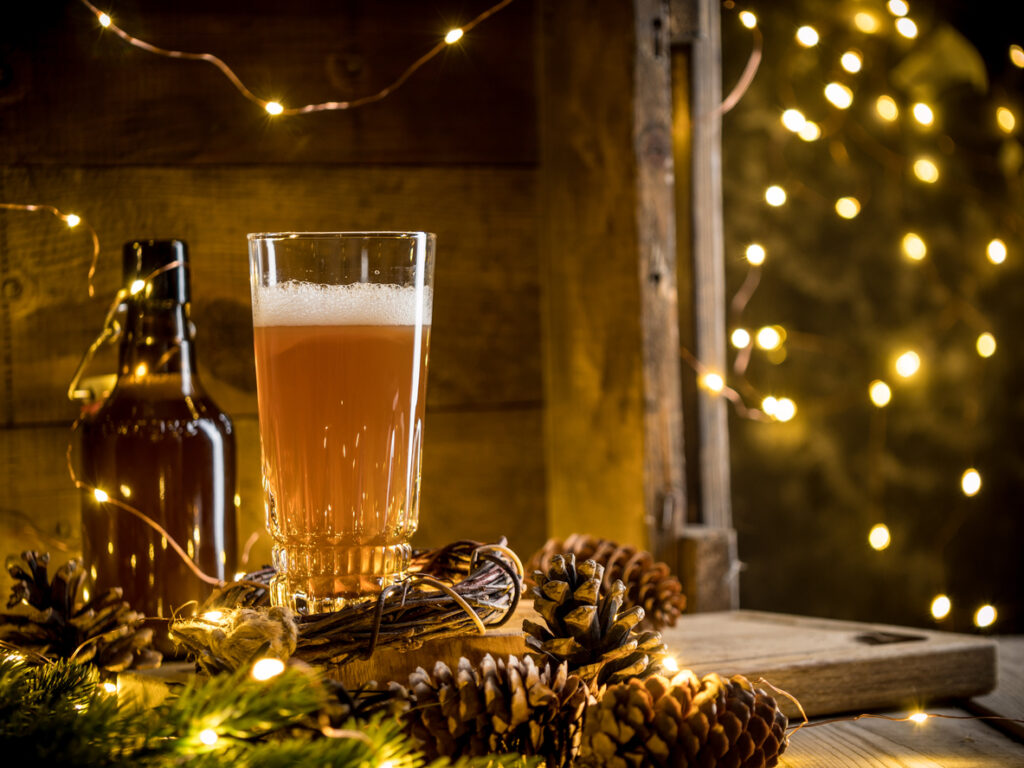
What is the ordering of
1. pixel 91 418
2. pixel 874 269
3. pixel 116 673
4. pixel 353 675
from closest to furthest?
1. pixel 353 675
2. pixel 116 673
3. pixel 91 418
4. pixel 874 269

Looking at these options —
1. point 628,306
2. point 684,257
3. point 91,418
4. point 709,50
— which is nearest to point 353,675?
point 91,418

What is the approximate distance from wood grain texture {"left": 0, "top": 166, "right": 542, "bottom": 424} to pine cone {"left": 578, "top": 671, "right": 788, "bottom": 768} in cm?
67

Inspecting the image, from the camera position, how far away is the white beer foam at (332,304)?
793 millimetres

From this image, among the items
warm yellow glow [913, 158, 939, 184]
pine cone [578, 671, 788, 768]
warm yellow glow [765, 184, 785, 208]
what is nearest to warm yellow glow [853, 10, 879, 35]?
warm yellow glow [913, 158, 939, 184]

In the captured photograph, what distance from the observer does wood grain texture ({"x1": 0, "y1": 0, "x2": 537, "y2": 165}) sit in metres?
1.15

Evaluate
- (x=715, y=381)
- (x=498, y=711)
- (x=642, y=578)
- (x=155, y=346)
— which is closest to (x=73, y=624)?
(x=155, y=346)

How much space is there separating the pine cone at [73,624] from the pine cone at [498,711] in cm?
32

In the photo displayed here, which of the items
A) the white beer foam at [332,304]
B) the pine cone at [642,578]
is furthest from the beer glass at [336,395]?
the pine cone at [642,578]

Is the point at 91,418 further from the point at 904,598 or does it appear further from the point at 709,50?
the point at 904,598

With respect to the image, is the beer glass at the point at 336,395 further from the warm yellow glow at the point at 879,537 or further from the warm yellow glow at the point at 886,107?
the warm yellow glow at the point at 886,107

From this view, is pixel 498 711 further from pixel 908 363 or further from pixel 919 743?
pixel 908 363

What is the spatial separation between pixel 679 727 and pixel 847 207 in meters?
1.12

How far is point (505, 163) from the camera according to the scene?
4.24ft

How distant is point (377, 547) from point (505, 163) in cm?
64
